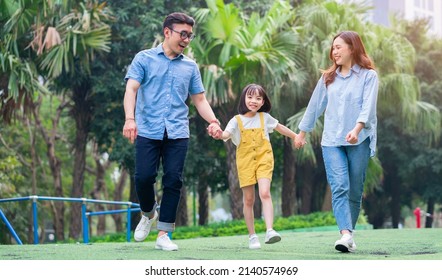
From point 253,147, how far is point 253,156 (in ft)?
0.25

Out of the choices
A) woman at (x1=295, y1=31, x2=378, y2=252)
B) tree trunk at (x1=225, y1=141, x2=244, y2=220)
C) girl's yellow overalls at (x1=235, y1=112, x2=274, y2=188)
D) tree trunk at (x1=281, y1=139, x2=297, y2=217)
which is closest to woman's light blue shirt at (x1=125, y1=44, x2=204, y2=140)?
girl's yellow overalls at (x1=235, y1=112, x2=274, y2=188)

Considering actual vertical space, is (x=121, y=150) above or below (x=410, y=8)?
below

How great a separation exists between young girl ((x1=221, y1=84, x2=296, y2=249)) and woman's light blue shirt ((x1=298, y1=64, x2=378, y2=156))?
0.61 m

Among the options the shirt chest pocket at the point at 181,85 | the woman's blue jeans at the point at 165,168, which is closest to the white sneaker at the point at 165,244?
the woman's blue jeans at the point at 165,168

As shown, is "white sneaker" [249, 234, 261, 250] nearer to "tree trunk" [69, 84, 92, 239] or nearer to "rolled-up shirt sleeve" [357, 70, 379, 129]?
"rolled-up shirt sleeve" [357, 70, 379, 129]

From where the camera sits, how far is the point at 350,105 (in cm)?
738

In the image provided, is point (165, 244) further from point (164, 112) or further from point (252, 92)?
point (252, 92)

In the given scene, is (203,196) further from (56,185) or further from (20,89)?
(20,89)

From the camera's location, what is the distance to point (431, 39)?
35719 millimetres

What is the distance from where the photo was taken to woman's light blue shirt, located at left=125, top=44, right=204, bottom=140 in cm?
725

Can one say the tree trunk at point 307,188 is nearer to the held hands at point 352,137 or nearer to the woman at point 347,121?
the woman at point 347,121

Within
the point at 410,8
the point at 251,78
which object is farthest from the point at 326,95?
the point at 410,8

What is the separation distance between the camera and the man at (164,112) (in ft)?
23.8
